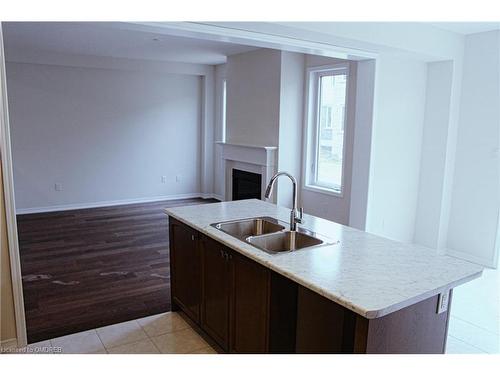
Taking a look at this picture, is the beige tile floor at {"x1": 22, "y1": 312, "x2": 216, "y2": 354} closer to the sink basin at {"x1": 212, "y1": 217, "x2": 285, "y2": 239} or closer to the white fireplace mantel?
the sink basin at {"x1": 212, "y1": 217, "x2": 285, "y2": 239}

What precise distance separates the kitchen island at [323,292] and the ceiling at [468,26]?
2725 millimetres

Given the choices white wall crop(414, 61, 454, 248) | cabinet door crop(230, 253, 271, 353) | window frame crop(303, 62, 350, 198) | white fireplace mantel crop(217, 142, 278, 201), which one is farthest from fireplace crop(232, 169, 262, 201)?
cabinet door crop(230, 253, 271, 353)

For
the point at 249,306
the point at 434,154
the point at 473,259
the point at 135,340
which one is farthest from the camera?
the point at 434,154

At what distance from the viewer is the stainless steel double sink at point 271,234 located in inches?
98.5

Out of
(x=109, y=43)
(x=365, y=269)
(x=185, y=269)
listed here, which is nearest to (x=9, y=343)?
(x=185, y=269)

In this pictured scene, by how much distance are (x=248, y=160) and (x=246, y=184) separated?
18.5 inches

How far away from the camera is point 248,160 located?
588cm

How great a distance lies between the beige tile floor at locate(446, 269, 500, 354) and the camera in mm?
2900

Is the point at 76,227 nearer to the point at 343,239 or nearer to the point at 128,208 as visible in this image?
the point at 128,208

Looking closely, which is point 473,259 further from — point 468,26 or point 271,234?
point 271,234

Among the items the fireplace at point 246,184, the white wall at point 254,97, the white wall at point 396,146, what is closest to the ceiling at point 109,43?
the white wall at point 254,97

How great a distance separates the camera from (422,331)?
1900 millimetres

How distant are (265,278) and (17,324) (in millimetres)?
1744

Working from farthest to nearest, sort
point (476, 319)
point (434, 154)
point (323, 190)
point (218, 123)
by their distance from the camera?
point (218, 123), point (323, 190), point (434, 154), point (476, 319)
